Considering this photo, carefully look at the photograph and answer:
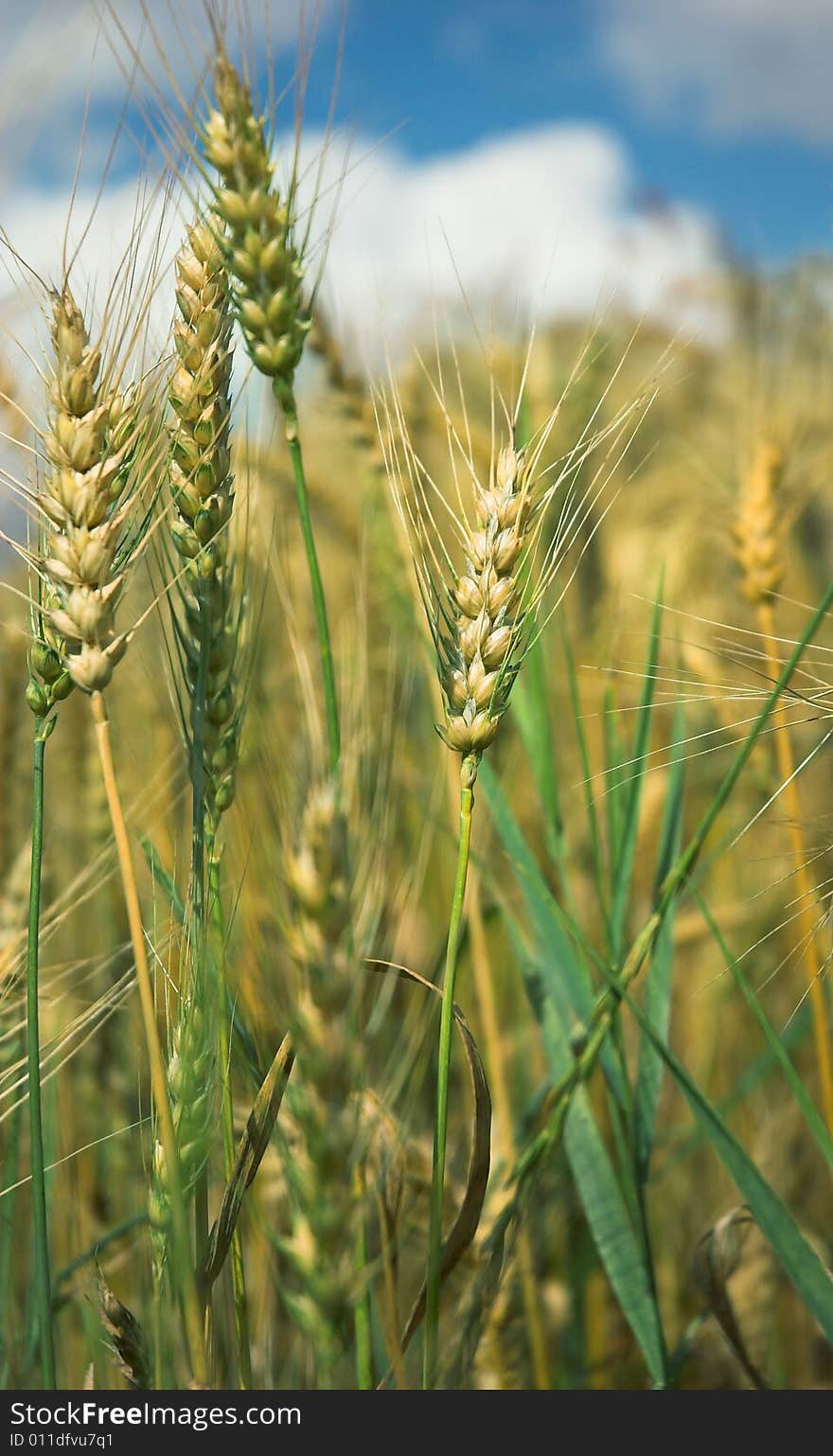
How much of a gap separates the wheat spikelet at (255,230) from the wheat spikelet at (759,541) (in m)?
0.45

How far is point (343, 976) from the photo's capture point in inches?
15.1

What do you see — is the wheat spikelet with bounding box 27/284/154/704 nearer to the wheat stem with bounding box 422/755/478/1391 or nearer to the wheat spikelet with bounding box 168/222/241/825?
the wheat spikelet with bounding box 168/222/241/825

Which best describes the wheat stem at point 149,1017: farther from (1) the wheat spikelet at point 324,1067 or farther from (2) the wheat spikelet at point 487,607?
(2) the wheat spikelet at point 487,607

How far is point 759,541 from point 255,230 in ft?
1.59

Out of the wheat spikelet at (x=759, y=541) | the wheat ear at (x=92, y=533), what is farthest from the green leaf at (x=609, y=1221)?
the wheat spikelet at (x=759, y=541)

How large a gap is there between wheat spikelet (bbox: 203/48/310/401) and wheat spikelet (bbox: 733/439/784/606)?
45 cm

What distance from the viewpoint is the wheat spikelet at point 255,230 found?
532 millimetres

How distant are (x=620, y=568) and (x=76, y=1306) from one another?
46.4 inches

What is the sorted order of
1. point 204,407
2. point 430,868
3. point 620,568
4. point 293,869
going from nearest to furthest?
point 293,869
point 204,407
point 430,868
point 620,568

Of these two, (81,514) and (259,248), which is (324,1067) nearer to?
(81,514)

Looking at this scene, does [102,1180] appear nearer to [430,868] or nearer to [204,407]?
[430,868]

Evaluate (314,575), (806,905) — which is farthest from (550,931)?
(314,575)

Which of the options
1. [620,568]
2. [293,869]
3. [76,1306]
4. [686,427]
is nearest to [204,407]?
[293,869]

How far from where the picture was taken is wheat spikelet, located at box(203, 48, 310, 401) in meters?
0.53
